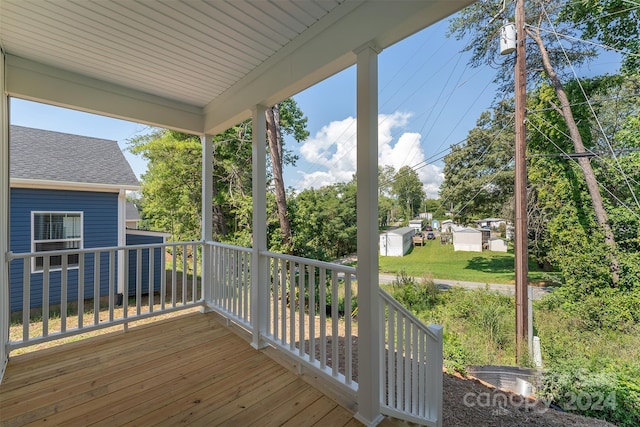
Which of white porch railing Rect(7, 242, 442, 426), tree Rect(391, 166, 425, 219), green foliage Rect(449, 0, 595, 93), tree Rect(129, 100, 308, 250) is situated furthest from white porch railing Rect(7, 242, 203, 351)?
green foliage Rect(449, 0, 595, 93)

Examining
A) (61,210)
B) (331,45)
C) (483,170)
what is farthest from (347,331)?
(61,210)

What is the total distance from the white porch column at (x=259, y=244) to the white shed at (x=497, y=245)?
4.71 metres

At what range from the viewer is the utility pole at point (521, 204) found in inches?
146

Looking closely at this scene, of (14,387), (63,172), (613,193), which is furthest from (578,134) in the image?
(63,172)

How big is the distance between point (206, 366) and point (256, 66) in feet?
8.90

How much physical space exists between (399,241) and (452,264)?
4.38 ft

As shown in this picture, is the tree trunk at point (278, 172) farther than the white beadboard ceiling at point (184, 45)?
Yes

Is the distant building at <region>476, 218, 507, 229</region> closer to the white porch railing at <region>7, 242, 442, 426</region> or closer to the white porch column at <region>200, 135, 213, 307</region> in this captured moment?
the white porch railing at <region>7, 242, 442, 426</region>

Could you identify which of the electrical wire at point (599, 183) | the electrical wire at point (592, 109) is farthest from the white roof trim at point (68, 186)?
the electrical wire at point (592, 109)

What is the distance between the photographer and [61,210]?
15.4 ft

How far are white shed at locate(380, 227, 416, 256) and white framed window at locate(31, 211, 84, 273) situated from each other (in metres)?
5.97

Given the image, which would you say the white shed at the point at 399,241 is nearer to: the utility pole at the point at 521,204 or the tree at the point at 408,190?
the tree at the point at 408,190

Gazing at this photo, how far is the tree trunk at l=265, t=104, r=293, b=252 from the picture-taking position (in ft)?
18.8

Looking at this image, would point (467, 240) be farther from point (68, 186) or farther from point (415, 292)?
point (68, 186)
